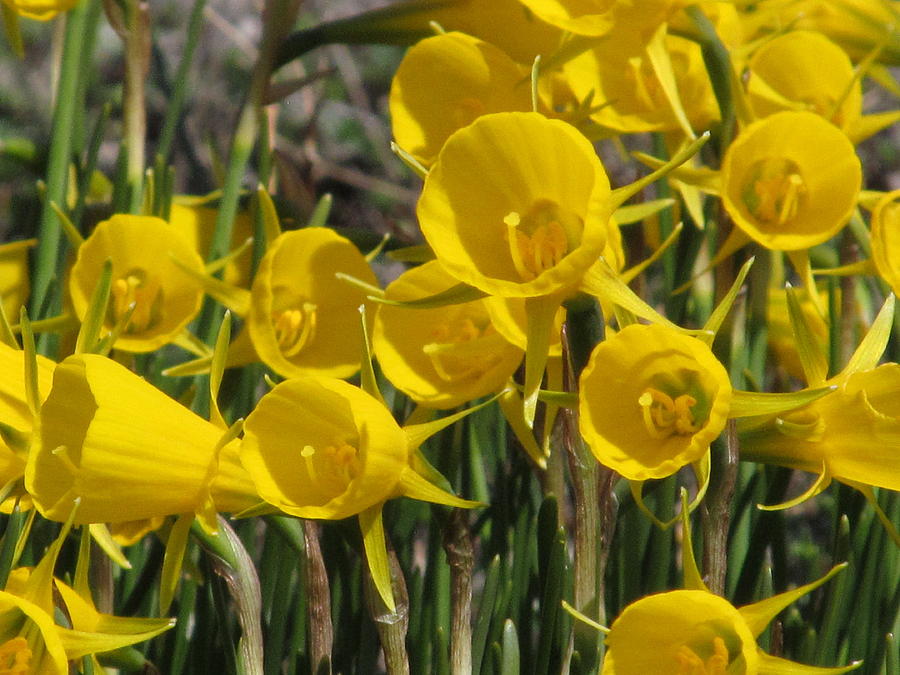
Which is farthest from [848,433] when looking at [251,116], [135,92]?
[135,92]

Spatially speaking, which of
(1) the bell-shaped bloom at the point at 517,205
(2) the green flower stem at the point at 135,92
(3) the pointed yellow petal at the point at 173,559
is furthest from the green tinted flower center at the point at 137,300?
(1) the bell-shaped bloom at the point at 517,205

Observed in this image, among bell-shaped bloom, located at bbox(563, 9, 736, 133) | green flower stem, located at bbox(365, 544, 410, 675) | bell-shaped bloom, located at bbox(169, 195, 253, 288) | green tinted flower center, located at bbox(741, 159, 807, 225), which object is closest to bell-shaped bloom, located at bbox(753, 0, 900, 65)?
bell-shaped bloom, located at bbox(563, 9, 736, 133)

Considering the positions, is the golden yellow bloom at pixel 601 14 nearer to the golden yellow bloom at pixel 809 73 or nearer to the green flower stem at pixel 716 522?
the golden yellow bloom at pixel 809 73

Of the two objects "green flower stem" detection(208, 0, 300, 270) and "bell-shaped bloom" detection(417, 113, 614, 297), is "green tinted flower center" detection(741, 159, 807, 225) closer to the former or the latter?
"bell-shaped bloom" detection(417, 113, 614, 297)

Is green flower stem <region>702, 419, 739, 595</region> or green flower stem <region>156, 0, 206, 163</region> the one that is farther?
green flower stem <region>156, 0, 206, 163</region>

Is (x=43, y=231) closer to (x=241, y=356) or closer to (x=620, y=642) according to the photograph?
(x=241, y=356)
